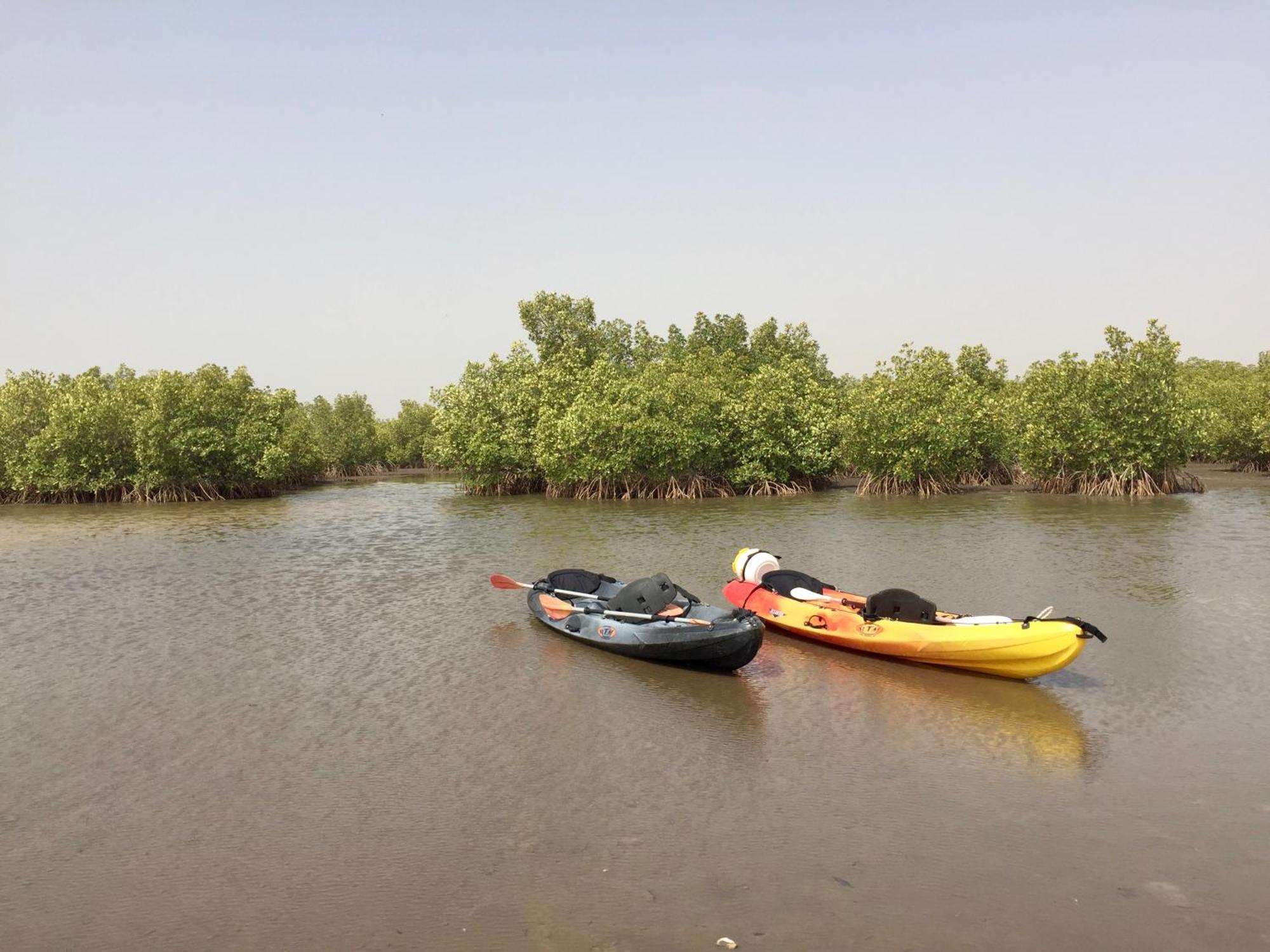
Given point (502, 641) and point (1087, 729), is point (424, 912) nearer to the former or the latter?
point (1087, 729)

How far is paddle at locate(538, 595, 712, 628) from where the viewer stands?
12820 mm

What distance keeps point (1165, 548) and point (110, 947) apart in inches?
929

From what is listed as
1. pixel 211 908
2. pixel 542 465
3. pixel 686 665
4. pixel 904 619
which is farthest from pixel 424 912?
pixel 542 465

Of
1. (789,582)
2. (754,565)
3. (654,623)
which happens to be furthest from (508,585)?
(789,582)

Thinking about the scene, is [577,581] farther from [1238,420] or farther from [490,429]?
[1238,420]

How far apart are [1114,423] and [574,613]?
31.5 metres

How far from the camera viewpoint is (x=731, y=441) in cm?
4394

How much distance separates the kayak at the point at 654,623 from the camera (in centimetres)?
1238

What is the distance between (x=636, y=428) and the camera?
136 feet

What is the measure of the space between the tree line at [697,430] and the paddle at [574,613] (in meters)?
25.7

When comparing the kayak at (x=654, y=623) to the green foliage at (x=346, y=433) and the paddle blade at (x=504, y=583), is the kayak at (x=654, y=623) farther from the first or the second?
the green foliage at (x=346, y=433)

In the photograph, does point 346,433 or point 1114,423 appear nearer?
point 1114,423

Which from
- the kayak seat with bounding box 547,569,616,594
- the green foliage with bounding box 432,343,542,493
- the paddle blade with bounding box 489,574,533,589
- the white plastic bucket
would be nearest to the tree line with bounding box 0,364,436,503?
the green foliage with bounding box 432,343,542,493

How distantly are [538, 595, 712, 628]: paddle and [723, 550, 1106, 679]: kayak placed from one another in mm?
1905
